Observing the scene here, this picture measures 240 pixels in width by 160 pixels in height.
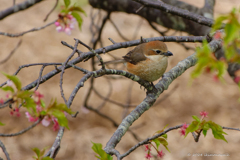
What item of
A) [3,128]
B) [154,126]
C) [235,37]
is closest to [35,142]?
[3,128]

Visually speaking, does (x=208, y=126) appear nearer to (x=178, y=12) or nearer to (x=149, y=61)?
(x=178, y=12)

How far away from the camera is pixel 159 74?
380cm

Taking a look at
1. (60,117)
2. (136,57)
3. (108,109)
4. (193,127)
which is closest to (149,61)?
(136,57)

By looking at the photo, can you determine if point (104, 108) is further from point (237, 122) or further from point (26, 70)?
point (237, 122)

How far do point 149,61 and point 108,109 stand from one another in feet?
12.9

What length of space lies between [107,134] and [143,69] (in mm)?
3605

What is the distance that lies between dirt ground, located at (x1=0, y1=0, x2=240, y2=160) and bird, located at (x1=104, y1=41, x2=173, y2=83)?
1.76 metres

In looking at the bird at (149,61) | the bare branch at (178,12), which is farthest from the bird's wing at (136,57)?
the bare branch at (178,12)

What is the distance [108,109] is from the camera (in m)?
7.62

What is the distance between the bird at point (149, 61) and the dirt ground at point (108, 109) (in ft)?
5.76

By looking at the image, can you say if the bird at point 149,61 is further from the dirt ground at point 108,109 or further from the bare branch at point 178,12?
the dirt ground at point 108,109

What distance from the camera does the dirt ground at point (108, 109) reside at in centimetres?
667

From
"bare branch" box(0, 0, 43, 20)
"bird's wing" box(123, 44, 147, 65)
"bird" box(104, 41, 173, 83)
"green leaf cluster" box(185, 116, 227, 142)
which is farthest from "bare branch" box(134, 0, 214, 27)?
"bare branch" box(0, 0, 43, 20)

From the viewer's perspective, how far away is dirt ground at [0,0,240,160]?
21.9 feet
